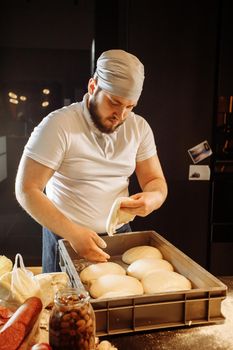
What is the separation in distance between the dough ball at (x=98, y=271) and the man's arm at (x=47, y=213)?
3cm

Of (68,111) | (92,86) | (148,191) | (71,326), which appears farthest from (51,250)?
(71,326)

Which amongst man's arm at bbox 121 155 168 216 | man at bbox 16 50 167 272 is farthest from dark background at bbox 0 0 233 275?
man at bbox 16 50 167 272

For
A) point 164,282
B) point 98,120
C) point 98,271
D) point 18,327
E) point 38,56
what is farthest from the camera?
point 38,56

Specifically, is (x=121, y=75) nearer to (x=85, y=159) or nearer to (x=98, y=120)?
(x=98, y=120)

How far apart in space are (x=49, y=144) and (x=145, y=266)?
57 cm

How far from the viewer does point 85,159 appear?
5.19 feet

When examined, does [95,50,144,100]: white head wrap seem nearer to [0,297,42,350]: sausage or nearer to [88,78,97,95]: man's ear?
[88,78,97,95]: man's ear

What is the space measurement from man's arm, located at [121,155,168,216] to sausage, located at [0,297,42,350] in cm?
62

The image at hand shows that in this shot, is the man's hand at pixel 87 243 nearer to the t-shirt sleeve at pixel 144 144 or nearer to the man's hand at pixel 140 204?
the man's hand at pixel 140 204

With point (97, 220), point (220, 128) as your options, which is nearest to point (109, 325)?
point (97, 220)

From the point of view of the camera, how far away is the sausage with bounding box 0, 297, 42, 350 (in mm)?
820

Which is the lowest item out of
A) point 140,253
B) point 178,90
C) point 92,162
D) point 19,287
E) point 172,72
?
point 140,253

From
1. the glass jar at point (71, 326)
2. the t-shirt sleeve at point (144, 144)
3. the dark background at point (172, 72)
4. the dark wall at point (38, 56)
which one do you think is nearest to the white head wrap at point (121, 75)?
the t-shirt sleeve at point (144, 144)

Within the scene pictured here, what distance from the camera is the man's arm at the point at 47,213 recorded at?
4.25 ft
